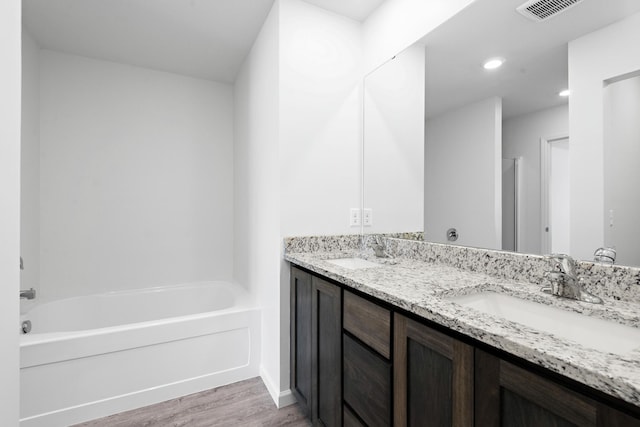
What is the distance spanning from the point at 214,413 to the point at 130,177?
209 centimetres

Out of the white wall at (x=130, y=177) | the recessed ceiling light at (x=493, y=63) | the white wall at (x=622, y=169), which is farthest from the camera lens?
the white wall at (x=130, y=177)

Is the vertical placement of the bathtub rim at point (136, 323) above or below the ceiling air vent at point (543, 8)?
below

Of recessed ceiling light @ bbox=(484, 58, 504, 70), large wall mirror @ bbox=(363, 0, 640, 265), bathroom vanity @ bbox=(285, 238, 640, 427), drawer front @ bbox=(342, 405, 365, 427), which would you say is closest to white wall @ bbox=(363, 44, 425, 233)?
large wall mirror @ bbox=(363, 0, 640, 265)

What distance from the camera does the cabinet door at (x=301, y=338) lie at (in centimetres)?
157

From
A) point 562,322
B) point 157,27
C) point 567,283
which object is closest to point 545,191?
point 567,283

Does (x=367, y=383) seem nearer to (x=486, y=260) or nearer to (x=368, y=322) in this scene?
(x=368, y=322)

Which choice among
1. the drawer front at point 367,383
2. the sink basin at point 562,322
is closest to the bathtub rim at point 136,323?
the drawer front at point 367,383

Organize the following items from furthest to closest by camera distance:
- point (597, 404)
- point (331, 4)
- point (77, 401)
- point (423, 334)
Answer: point (331, 4), point (77, 401), point (423, 334), point (597, 404)

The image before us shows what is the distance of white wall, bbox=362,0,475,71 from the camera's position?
149 centimetres

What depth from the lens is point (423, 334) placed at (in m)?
0.87

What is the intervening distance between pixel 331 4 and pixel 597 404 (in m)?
2.17

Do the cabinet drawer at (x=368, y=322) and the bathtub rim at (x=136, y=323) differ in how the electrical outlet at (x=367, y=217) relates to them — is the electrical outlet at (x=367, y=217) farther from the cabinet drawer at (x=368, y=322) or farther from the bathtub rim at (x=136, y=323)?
the bathtub rim at (x=136, y=323)

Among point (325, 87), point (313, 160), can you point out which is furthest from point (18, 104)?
point (325, 87)

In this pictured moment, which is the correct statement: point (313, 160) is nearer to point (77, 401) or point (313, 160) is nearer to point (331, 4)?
point (331, 4)
